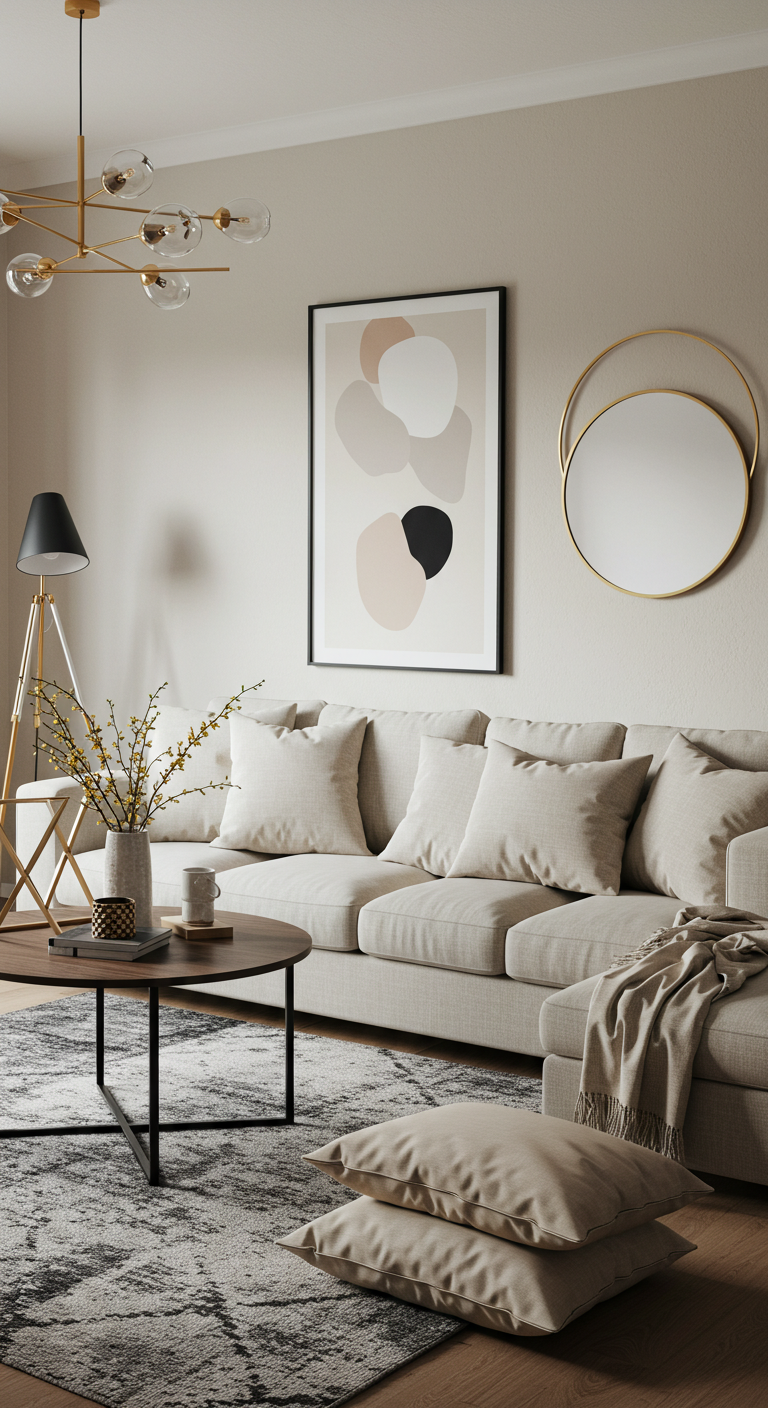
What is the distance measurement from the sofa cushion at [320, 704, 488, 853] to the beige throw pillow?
86.9 inches

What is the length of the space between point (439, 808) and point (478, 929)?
705 millimetres

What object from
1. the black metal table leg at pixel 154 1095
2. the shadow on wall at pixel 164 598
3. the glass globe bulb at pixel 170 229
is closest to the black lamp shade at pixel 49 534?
the shadow on wall at pixel 164 598

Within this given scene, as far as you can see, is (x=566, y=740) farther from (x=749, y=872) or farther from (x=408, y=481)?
(x=408, y=481)

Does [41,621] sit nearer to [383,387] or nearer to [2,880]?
[2,880]

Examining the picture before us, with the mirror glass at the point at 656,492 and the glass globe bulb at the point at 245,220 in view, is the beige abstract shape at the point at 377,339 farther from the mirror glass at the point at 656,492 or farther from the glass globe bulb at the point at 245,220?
the glass globe bulb at the point at 245,220

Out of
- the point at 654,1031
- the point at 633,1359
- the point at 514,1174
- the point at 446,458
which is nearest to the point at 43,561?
the point at 446,458

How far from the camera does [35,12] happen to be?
4121 mm

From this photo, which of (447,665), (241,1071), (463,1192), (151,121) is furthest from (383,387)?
(463,1192)

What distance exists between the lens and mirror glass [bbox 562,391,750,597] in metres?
4.35

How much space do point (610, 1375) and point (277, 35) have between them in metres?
3.86

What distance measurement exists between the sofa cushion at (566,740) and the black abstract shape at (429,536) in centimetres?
76

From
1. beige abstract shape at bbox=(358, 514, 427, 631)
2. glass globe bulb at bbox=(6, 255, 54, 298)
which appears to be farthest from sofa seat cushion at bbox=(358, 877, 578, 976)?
glass globe bulb at bbox=(6, 255, 54, 298)

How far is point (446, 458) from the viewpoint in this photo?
4.90 m

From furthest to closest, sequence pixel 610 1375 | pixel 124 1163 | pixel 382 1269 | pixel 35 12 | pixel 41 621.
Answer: pixel 41 621 → pixel 35 12 → pixel 124 1163 → pixel 382 1269 → pixel 610 1375
